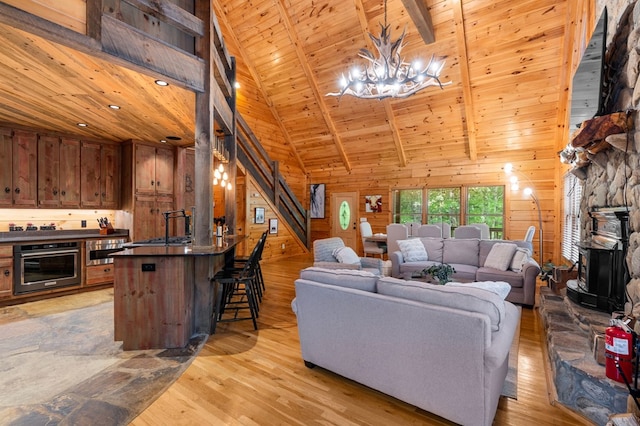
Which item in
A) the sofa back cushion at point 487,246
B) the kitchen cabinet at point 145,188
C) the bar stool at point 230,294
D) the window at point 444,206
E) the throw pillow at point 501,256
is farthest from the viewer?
the window at point 444,206

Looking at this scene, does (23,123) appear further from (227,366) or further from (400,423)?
(400,423)

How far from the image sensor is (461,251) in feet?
17.0

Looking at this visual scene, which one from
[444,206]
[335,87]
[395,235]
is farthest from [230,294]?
[444,206]

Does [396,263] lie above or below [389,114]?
below

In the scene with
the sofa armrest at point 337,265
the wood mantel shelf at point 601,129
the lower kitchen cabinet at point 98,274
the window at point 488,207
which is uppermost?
the wood mantel shelf at point 601,129

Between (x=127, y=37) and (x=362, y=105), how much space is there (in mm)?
5511

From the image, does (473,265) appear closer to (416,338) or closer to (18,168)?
(416,338)

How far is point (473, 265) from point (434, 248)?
68 centimetres

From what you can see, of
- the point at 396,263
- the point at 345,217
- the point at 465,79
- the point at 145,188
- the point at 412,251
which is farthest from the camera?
the point at 345,217

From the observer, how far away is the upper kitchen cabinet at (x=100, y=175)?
5.23 metres

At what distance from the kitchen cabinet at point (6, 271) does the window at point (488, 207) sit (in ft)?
28.6

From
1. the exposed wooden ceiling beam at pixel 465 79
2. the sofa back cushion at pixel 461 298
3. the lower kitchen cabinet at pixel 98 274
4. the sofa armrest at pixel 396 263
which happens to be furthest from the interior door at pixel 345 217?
the sofa back cushion at pixel 461 298

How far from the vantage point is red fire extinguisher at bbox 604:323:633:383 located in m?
1.89

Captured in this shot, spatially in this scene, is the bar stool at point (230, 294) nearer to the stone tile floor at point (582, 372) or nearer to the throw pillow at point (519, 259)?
the stone tile floor at point (582, 372)
